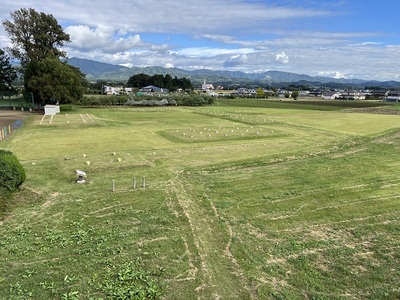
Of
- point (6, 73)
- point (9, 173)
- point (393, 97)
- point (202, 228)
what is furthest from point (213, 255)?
point (393, 97)

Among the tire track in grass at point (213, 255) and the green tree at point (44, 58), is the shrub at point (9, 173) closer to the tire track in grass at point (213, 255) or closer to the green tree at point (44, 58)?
the tire track in grass at point (213, 255)

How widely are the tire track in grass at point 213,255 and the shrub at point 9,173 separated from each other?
6908mm

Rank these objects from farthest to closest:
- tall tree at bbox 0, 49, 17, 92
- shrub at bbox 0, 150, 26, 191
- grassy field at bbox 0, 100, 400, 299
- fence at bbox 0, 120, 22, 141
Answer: tall tree at bbox 0, 49, 17, 92 < fence at bbox 0, 120, 22, 141 < shrub at bbox 0, 150, 26, 191 < grassy field at bbox 0, 100, 400, 299

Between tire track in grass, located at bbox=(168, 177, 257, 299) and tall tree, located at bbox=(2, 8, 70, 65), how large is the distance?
54896 mm

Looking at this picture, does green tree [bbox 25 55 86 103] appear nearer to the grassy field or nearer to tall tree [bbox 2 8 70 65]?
tall tree [bbox 2 8 70 65]

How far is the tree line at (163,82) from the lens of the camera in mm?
150500

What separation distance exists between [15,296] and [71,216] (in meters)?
4.44

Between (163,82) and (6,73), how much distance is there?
3603 inches

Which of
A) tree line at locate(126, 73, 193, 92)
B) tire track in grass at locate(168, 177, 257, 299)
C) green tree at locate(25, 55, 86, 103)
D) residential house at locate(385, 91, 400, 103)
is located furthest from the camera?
tree line at locate(126, 73, 193, 92)

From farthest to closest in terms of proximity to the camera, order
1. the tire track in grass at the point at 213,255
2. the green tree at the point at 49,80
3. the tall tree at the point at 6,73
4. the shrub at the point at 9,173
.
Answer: the tall tree at the point at 6,73, the green tree at the point at 49,80, the shrub at the point at 9,173, the tire track in grass at the point at 213,255

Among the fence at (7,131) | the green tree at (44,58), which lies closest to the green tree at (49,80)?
the green tree at (44,58)

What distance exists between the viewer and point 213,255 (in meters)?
9.21

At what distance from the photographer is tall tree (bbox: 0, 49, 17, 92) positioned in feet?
206

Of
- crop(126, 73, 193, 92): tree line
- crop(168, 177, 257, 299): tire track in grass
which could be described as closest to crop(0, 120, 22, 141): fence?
crop(168, 177, 257, 299): tire track in grass
